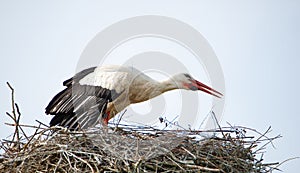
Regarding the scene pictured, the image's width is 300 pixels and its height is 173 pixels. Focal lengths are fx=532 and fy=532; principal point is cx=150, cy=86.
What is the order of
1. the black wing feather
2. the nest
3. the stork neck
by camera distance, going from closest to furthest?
1. the nest
2. the black wing feather
3. the stork neck

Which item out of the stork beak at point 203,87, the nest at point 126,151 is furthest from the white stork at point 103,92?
the nest at point 126,151

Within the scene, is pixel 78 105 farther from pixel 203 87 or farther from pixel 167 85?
pixel 203 87

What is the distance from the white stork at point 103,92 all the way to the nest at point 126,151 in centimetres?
95

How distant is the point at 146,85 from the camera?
4.62 meters

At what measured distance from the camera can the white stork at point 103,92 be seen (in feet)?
13.7

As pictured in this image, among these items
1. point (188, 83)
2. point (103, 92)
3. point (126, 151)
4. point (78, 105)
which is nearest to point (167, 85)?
point (188, 83)

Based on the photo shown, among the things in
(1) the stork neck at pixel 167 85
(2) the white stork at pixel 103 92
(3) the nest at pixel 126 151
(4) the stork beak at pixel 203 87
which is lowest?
(3) the nest at pixel 126 151

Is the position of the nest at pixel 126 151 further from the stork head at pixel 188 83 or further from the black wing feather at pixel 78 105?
the stork head at pixel 188 83

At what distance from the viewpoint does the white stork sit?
4172mm

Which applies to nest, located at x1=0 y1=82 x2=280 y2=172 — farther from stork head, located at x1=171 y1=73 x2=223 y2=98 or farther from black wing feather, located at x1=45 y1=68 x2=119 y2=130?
stork head, located at x1=171 y1=73 x2=223 y2=98

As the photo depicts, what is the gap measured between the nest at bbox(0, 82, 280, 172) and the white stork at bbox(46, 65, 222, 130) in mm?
953

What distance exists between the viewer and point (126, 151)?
2.88 metres

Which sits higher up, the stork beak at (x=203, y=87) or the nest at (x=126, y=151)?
the stork beak at (x=203, y=87)

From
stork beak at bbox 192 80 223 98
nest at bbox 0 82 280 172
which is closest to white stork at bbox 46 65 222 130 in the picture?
stork beak at bbox 192 80 223 98
